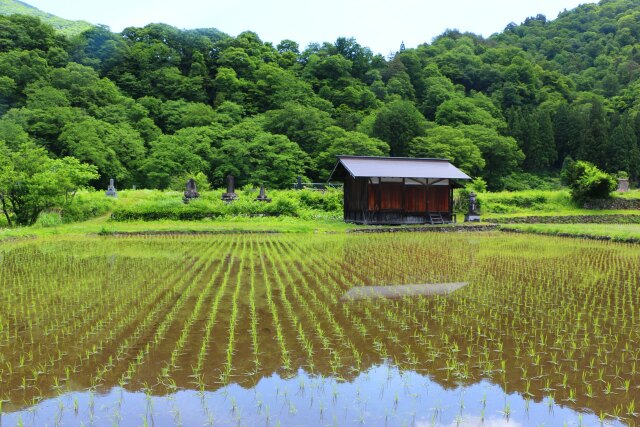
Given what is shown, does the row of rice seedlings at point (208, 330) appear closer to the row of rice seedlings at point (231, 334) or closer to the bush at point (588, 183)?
the row of rice seedlings at point (231, 334)

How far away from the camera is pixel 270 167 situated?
115 feet

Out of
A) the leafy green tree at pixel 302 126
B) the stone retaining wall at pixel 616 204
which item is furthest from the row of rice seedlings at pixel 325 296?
the leafy green tree at pixel 302 126

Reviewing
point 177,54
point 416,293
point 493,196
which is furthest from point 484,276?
point 177,54

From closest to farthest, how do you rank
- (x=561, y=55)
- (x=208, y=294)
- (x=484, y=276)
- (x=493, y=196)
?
(x=208, y=294)
(x=484, y=276)
(x=493, y=196)
(x=561, y=55)

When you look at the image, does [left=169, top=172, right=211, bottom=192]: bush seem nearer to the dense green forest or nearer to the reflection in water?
the dense green forest

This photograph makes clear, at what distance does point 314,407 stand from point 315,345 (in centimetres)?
139

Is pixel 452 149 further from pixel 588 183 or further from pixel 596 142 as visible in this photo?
pixel 596 142

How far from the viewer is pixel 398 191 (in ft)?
70.3

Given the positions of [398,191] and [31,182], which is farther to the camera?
[398,191]

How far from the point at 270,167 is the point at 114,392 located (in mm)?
31708

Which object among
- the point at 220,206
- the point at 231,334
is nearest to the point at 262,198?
the point at 220,206

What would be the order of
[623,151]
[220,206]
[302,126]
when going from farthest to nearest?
[302,126]
[623,151]
[220,206]

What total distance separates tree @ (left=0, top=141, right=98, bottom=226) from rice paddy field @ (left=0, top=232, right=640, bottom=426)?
8.31 meters

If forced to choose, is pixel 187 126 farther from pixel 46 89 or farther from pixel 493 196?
pixel 493 196
